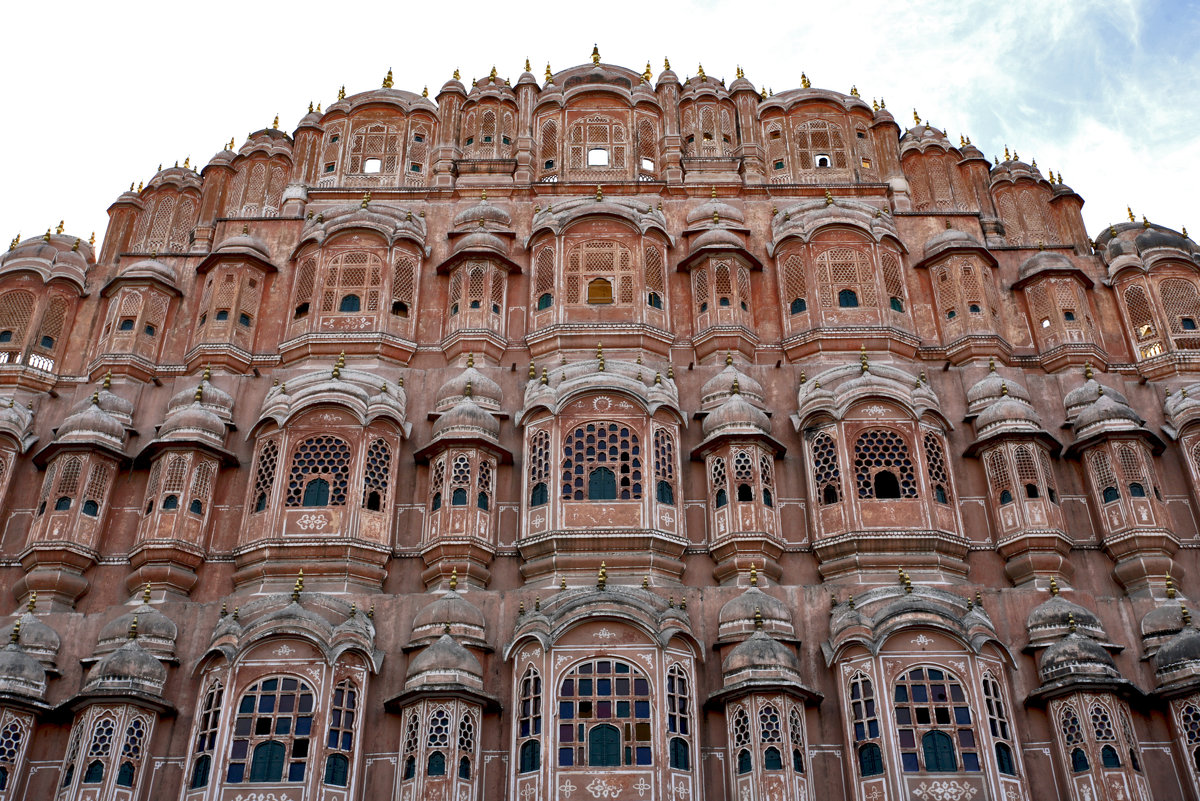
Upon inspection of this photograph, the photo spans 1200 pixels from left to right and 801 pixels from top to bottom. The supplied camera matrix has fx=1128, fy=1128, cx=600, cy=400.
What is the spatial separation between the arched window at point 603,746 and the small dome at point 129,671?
749cm

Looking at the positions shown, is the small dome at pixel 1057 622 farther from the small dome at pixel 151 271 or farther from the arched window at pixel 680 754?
the small dome at pixel 151 271

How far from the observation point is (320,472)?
21938 mm

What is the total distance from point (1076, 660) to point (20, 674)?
1785 cm

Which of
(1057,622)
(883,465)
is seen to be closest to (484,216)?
(883,465)

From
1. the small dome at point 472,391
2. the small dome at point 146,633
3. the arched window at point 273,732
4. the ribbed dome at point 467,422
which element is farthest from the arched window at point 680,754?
the small dome at point 146,633

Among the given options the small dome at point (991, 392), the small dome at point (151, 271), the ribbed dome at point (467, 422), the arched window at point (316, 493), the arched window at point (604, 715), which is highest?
the small dome at point (151, 271)

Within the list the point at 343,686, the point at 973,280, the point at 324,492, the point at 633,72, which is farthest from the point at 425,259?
the point at 973,280

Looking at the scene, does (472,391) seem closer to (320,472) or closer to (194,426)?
(320,472)

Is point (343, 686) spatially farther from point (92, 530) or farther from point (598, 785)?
point (92, 530)

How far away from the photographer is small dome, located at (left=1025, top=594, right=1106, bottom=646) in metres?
19.8

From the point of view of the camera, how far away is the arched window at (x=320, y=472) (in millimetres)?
21672

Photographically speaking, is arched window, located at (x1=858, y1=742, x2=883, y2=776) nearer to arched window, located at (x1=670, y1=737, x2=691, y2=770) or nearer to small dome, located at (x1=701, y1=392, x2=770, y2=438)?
arched window, located at (x1=670, y1=737, x2=691, y2=770)

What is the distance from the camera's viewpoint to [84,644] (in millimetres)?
20500

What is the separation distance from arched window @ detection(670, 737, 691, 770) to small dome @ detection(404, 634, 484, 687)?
11.3ft
